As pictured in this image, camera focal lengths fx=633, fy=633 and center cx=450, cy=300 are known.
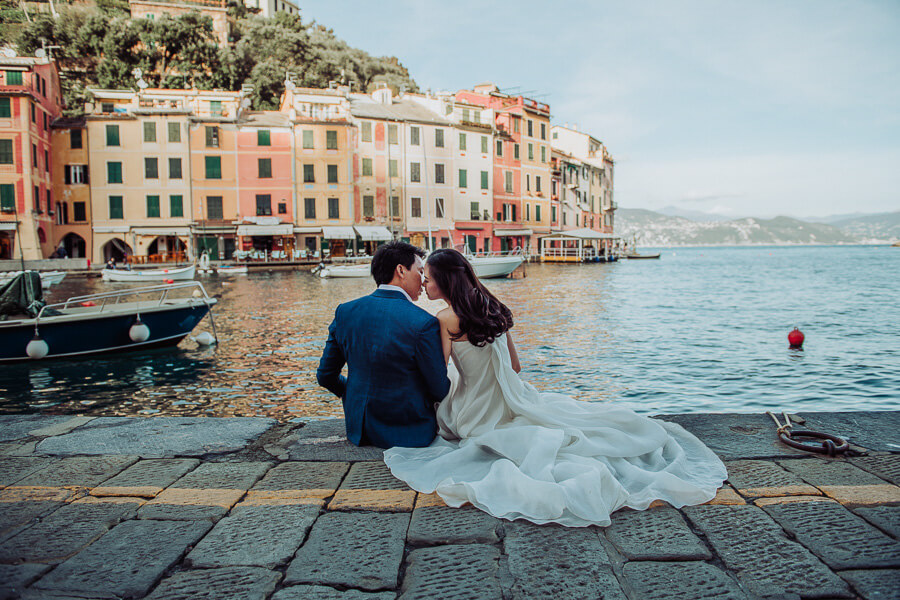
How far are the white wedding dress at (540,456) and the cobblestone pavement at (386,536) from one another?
8 centimetres

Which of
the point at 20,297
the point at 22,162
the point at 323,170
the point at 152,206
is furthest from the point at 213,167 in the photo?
the point at 20,297

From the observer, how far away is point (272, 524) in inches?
99.3

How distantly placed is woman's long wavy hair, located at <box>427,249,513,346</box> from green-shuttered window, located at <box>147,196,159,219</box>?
3667 cm

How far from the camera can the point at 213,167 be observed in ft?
119

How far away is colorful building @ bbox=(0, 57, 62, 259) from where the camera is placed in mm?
30766

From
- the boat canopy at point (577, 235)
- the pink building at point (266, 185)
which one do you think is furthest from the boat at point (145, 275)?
the boat canopy at point (577, 235)

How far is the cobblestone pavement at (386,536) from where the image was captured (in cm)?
205

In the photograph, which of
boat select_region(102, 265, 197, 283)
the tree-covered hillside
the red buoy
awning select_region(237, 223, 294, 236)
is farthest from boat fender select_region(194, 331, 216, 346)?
the tree-covered hillside

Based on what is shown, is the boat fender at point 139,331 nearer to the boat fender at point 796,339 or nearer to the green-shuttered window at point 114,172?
the boat fender at point 796,339

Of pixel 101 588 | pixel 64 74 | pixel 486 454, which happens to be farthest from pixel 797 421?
pixel 64 74

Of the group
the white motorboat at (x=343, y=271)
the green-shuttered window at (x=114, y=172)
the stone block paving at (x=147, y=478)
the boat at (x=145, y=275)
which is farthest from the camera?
the green-shuttered window at (x=114, y=172)

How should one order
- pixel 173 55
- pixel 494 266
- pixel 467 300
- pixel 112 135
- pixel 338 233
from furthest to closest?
pixel 173 55
pixel 338 233
pixel 112 135
pixel 494 266
pixel 467 300

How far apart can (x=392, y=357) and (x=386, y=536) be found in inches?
41.2

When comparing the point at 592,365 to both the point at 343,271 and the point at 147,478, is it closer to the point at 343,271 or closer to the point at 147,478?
the point at 147,478
